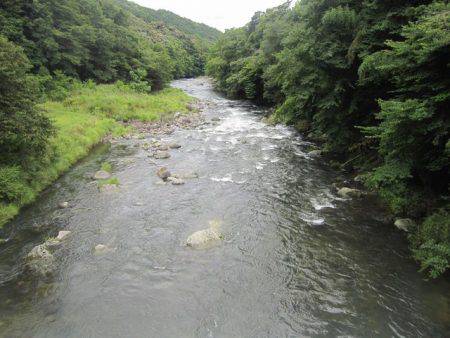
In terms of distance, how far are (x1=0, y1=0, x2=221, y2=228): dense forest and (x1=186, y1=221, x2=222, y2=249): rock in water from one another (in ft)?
27.2

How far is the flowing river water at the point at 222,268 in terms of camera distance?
9094 mm

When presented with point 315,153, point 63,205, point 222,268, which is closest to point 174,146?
point 315,153

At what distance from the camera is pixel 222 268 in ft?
37.2

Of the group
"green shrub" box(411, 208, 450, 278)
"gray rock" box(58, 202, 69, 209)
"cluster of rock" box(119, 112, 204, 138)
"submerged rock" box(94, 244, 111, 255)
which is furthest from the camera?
"cluster of rock" box(119, 112, 204, 138)

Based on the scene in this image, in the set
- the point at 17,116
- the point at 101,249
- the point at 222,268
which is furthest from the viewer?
the point at 17,116

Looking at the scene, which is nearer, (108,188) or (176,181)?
(108,188)

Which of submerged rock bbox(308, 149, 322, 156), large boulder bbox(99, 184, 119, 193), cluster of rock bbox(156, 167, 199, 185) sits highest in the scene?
submerged rock bbox(308, 149, 322, 156)

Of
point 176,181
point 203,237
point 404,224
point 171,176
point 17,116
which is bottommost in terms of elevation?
point 171,176

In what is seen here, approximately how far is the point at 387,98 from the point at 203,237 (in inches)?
476

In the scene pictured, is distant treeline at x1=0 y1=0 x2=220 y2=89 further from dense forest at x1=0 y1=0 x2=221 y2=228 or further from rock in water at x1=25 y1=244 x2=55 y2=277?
rock in water at x1=25 y1=244 x2=55 y2=277

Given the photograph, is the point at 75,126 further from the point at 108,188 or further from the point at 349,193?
the point at 349,193

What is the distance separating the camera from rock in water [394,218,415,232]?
13.2m

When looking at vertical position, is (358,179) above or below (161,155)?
above

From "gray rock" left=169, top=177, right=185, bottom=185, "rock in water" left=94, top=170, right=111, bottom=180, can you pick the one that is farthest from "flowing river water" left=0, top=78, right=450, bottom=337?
"rock in water" left=94, top=170, right=111, bottom=180
